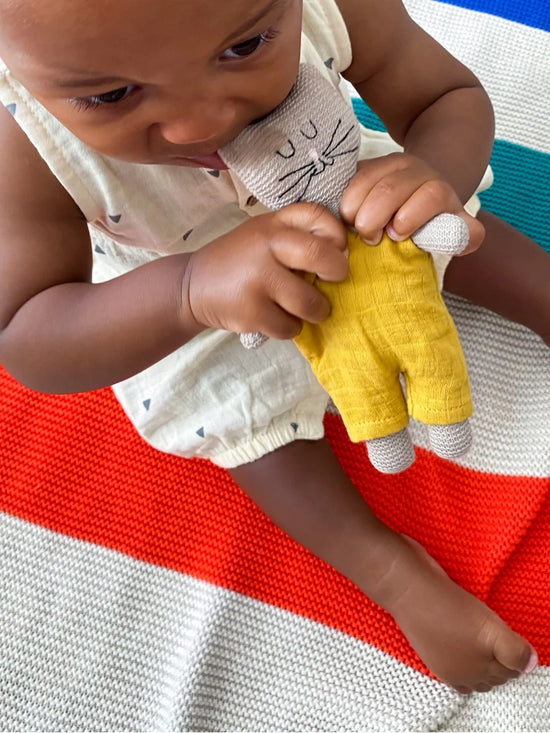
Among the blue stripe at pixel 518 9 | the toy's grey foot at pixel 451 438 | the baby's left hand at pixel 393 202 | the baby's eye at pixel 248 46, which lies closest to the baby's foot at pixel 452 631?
the toy's grey foot at pixel 451 438

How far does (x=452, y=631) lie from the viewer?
2.07 feet

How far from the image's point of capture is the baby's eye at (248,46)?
35 cm

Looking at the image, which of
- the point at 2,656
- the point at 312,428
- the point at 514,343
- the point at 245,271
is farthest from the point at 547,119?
the point at 2,656

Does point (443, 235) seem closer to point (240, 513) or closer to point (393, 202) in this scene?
point (393, 202)

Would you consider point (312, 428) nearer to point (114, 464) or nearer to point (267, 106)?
point (114, 464)

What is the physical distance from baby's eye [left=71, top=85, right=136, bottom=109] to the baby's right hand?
10 cm

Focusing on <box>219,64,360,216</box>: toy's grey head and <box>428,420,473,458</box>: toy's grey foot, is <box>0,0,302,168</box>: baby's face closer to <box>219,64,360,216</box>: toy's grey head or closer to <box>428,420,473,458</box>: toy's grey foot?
<box>219,64,360,216</box>: toy's grey head

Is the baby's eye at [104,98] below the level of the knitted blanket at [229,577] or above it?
above

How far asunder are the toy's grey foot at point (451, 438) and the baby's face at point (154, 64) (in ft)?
0.69

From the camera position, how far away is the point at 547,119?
0.85m

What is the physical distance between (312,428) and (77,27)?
1.34 feet

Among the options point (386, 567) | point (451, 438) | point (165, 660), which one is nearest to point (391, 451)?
point (451, 438)

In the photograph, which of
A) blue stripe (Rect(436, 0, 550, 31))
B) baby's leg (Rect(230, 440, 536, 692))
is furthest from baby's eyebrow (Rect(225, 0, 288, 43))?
blue stripe (Rect(436, 0, 550, 31))

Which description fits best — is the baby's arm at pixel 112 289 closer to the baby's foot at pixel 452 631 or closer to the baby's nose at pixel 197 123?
Result: the baby's nose at pixel 197 123
